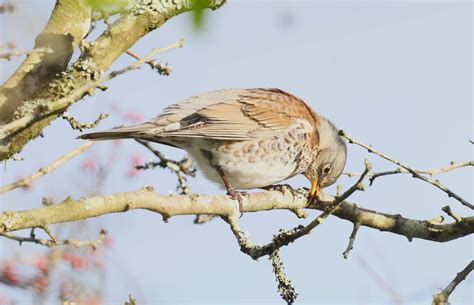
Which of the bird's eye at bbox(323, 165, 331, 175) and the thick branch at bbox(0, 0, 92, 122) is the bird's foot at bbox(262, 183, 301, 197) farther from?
the thick branch at bbox(0, 0, 92, 122)

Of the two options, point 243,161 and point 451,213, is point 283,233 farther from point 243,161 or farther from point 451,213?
point 243,161

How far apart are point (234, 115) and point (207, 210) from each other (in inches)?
86.4

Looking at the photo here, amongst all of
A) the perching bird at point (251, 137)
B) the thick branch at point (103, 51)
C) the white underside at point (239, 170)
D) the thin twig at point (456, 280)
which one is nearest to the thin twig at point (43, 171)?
the thick branch at point (103, 51)

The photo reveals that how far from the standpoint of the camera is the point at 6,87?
14.4 ft

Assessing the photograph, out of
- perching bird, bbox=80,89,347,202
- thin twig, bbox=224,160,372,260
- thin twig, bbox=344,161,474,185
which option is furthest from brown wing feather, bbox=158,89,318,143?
thin twig, bbox=344,161,474,185

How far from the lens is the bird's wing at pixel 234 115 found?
19.9 ft

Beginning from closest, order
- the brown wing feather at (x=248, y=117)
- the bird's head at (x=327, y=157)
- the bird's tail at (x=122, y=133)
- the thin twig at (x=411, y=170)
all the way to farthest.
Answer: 1. the thin twig at (x=411, y=170)
2. the bird's tail at (x=122, y=133)
3. the brown wing feather at (x=248, y=117)
4. the bird's head at (x=327, y=157)

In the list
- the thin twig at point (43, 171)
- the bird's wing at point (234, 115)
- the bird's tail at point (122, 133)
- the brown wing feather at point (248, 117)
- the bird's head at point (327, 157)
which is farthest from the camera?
Result: the bird's head at point (327, 157)

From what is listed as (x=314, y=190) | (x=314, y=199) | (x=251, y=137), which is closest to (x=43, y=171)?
(x=314, y=199)

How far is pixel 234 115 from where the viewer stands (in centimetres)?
658

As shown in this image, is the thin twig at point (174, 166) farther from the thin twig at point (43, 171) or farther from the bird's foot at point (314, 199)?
the thin twig at point (43, 171)

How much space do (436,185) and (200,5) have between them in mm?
2372

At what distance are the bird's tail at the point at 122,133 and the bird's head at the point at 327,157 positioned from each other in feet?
5.32

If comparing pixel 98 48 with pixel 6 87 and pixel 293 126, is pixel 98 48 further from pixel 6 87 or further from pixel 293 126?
pixel 293 126
